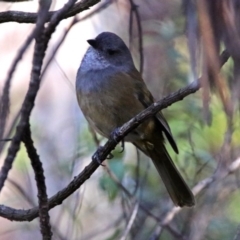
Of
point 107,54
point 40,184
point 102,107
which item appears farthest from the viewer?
point 107,54

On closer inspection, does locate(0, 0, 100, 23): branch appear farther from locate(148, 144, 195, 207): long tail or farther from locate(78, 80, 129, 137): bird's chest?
locate(148, 144, 195, 207): long tail

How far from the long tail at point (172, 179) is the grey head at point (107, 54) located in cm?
57

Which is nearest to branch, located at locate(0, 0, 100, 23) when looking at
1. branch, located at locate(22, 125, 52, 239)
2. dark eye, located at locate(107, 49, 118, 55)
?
branch, located at locate(22, 125, 52, 239)

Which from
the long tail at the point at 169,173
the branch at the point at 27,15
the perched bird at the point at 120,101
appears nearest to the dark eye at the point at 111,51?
the perched bird at the point at 120,101

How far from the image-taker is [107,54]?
11.9ft

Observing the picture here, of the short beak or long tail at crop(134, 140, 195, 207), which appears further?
the short beak

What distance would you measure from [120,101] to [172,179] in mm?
603

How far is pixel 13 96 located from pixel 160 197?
69.1 inches

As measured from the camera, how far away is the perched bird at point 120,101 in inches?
127

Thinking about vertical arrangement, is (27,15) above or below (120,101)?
above

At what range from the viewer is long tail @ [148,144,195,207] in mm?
3264

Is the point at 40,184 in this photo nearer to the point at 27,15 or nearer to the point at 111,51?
the point at 27,15

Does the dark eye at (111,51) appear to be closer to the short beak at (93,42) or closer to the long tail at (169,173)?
the short beak at (93,42)

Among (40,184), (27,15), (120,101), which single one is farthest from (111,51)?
(40,184)
